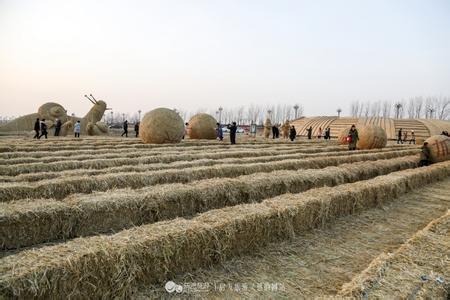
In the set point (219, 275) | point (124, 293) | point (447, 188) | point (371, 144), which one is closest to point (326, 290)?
point (219, 275)

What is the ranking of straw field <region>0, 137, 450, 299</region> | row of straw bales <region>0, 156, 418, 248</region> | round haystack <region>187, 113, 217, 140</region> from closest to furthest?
1. straw field <region>0, 137, 450, 299</region>
2. row of straw bales <region>0, 156, 418, 248</region>
3. round haystack <region>187, 113, 217, 140</region>

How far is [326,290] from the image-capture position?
4.10 meters

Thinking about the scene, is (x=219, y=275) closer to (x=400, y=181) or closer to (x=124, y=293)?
(x=124, y=293)

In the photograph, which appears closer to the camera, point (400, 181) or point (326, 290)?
point (326, 290)

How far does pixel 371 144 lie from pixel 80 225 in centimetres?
2129

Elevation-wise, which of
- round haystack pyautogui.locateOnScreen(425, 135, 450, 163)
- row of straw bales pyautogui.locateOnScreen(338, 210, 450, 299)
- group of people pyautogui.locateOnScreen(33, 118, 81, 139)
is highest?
group of people pyautogui.locateOnScreen(33, 118, 81, 139)

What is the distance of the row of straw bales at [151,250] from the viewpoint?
3.36 metres

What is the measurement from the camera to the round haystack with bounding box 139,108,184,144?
19.5 meters

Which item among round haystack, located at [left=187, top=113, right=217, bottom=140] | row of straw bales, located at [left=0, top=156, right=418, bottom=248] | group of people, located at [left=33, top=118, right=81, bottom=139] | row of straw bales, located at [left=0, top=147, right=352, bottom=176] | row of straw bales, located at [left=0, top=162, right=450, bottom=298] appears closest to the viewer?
row of straw bales, located at [left=0, top=162, right=450, bottom=298]

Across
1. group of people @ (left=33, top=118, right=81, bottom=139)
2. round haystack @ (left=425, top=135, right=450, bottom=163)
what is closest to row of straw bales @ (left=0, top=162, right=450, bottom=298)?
round haystack @ (left=425, top=135, right=450, bottom=163)

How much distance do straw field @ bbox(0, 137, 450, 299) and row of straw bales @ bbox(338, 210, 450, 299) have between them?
3cm

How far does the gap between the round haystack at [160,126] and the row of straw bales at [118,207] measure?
11.5 meters

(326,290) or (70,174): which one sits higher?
(70,174)

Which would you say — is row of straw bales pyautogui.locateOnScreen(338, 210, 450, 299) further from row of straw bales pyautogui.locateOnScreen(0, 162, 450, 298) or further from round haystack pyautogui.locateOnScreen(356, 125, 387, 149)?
round haystack pyautogui.locateOnScreen(356, 125, 387, 149)
